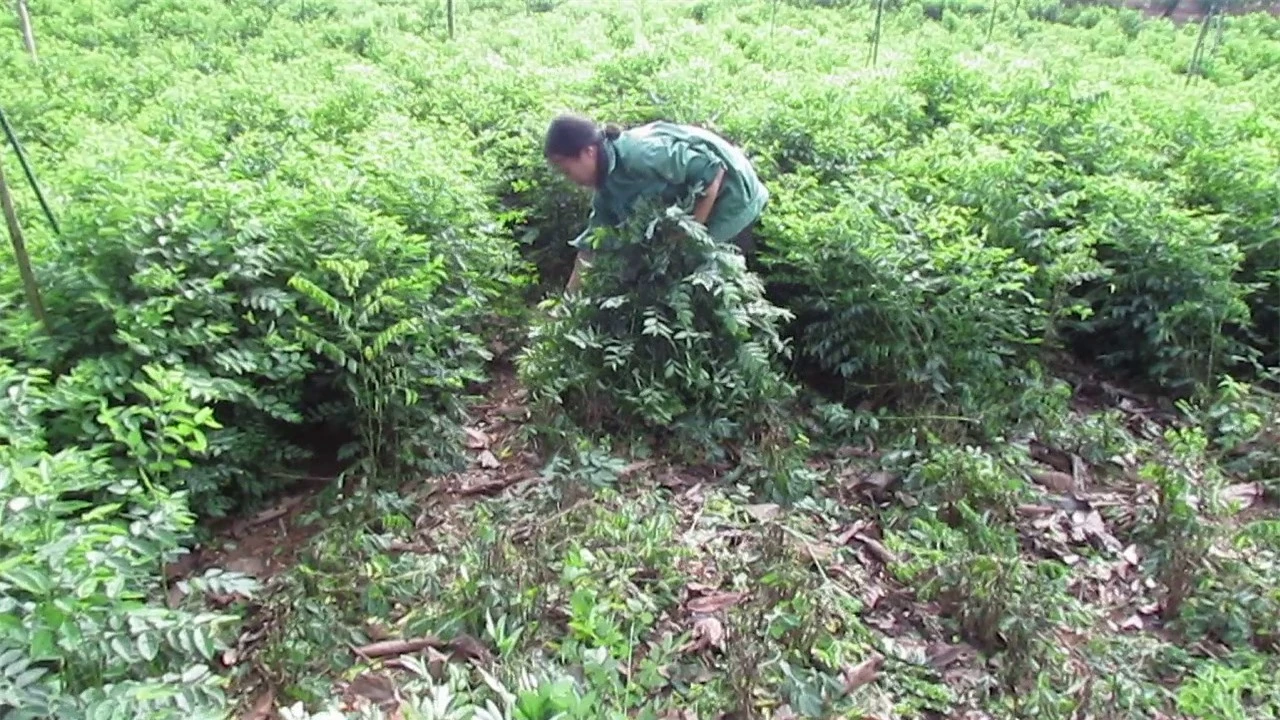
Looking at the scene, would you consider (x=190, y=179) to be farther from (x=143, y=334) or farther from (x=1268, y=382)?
(x=1268, y=382)

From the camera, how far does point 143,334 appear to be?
3.31 m

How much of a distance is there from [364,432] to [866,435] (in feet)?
7.68

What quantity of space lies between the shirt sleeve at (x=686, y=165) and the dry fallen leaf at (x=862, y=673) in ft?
8.04

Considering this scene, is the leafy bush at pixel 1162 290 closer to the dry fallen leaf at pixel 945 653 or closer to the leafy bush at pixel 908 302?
the leafy bush at pixel 908 302

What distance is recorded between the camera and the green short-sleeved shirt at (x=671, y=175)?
4.55 metres

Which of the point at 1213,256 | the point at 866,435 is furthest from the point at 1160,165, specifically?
the point at 866,435

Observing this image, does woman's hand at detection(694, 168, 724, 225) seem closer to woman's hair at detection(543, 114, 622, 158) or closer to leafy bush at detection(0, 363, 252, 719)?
woman's hair at detection(543, 114, 622, 158)

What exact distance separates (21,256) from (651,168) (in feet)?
8.72

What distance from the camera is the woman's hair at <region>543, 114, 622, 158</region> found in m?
4.48

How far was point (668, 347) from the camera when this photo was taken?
4336 mm

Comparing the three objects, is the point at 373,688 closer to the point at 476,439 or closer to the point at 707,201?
the point at 476,439

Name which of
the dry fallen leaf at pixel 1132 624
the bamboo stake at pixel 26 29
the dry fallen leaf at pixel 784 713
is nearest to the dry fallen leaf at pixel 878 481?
the dry fallen leaf at pixel 1132 624

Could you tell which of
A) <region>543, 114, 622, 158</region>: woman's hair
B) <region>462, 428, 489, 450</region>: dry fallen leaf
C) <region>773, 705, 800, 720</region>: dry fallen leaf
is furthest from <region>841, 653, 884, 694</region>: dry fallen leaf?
<region>543, 114, 622, 158</region>: woman's hair

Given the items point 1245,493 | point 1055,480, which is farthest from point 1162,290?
point 1055,480
